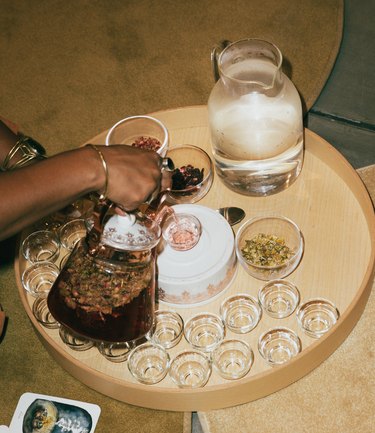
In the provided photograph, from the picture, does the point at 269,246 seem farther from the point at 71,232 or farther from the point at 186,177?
the point at 71,232

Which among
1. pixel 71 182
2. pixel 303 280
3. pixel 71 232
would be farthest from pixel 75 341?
pixel 303 280

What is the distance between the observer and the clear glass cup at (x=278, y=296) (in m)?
1.43

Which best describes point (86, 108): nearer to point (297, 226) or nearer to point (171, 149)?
point (171, 149)

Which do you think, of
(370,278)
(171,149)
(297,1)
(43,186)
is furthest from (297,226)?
(297,1)

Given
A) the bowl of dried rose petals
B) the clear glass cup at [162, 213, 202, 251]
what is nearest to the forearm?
the clear glass cup at [162, 213, 202, 251]

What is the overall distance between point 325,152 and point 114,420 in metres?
0.81

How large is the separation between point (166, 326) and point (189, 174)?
0.39 meters

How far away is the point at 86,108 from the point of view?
88.4 inches

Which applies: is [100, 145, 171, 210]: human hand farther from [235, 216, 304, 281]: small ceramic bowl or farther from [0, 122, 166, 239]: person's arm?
[235, 216, 304, 281]: small ceramic bowl

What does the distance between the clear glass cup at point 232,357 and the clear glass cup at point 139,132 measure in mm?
561

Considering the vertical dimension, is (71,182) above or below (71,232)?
above

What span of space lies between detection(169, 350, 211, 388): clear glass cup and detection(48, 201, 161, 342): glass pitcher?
17 centimetres

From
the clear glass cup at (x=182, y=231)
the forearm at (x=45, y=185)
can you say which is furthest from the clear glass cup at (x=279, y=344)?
the forearm at (x=45, y=185)

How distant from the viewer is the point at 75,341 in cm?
144
